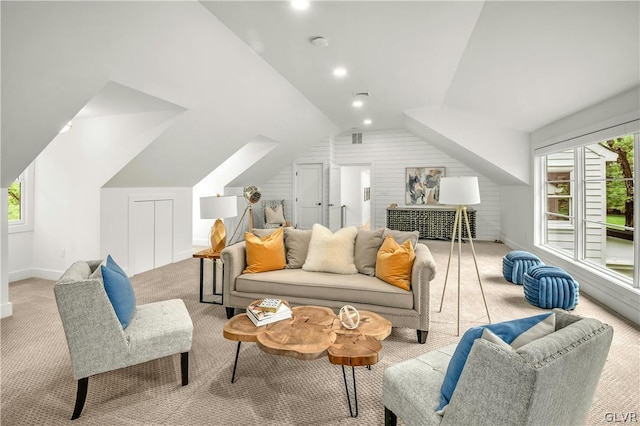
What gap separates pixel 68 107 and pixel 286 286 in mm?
2527

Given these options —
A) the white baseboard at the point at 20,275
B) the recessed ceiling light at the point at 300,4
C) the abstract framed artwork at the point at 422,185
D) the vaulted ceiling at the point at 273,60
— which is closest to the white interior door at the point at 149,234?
the vaulted ceiling at the point at 273,60

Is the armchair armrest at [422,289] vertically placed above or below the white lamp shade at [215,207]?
below

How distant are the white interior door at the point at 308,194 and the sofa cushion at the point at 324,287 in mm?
5538

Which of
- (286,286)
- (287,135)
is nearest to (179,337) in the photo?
(286,286)

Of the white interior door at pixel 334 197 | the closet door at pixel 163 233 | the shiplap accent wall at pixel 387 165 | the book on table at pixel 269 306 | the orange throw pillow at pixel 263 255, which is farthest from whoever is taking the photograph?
the white interior door at pixel 334 197

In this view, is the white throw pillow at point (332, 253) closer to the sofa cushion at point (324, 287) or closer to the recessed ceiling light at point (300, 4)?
the sofa cushion at point (324, 287)

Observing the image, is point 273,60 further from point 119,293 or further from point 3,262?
point 3,262

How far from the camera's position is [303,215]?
9.05 metres

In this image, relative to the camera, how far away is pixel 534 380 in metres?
0.98

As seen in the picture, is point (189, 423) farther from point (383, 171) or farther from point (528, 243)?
point (383, 171)

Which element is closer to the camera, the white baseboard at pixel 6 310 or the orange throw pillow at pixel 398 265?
the orange throw pillow at pixel 398 265

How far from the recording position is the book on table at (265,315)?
7.23 feet

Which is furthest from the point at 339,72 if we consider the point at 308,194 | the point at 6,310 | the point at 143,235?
the point at 308,194

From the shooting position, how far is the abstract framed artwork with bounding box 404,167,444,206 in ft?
27.9
